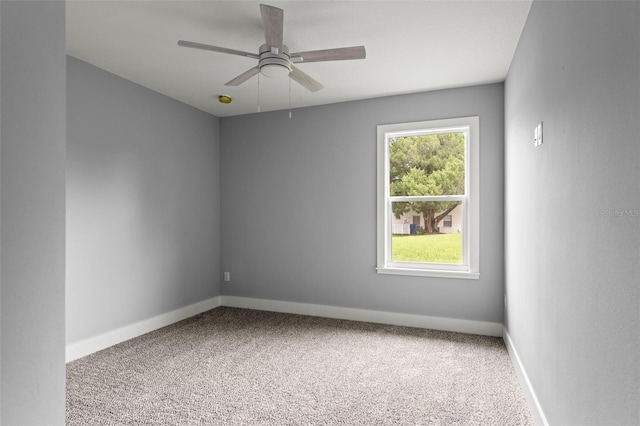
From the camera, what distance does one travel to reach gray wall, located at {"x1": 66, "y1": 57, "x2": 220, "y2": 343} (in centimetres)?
344

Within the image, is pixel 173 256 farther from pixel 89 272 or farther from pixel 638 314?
pixel 638 314

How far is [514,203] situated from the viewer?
3213 millimetres

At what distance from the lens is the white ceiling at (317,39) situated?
255 centimetres

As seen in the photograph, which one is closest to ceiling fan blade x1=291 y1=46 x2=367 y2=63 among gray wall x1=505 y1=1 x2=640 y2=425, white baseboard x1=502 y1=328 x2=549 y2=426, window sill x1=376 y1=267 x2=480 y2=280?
gray wall x1=505 y1=1 x2=640 y2=425

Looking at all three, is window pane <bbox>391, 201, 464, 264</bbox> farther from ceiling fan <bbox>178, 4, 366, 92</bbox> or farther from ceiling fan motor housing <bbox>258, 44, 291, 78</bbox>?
ceiling fan motor housing <bbox>258, 44, 291, 78</bbox>

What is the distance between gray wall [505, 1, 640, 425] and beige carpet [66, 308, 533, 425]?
22.3 inches

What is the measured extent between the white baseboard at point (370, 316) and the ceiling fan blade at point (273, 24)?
9.96 feet

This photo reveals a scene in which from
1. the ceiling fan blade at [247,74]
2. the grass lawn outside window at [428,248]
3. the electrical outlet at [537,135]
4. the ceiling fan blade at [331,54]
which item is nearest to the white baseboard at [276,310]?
the grass lawn outside window at [428,248]

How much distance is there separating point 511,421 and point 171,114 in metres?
4.18

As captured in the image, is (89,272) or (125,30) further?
(89,272)

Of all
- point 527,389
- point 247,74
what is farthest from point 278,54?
point 527,389

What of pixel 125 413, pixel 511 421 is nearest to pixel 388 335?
pixel 511 421

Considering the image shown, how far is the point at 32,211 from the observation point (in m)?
1.34

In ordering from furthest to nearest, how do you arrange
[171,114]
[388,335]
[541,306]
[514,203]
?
[171,114] → [388,335] → [514,203] → [541,306]
